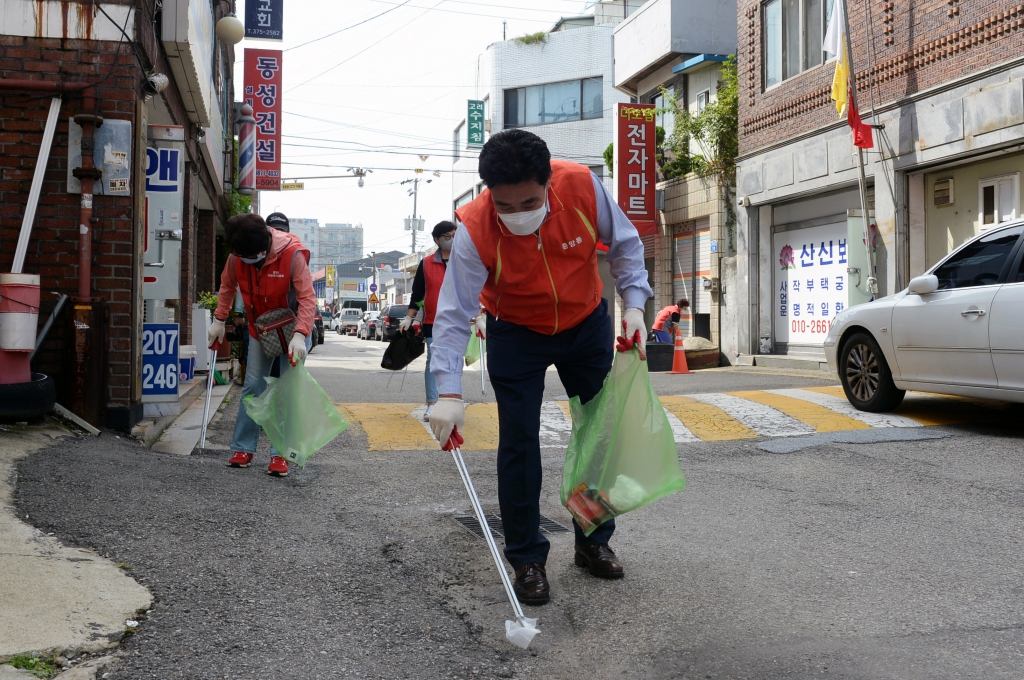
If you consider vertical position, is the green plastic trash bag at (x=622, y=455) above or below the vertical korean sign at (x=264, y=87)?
below

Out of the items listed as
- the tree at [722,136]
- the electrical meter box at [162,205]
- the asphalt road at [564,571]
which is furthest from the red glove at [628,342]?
the tree at [722,136]

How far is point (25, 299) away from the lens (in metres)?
5.85

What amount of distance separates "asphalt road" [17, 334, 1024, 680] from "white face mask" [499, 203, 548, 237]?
141cm

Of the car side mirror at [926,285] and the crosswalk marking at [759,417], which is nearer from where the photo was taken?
the car side mirror at [926,285]

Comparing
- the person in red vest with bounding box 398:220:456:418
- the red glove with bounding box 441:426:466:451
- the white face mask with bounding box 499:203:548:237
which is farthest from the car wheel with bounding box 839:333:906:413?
the red glove with bounding box 441:426:466:451

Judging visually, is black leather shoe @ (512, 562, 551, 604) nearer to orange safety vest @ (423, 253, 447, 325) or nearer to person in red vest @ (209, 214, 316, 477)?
person in red vest @ (209, 214, 316, 477)

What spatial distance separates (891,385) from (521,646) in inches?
237

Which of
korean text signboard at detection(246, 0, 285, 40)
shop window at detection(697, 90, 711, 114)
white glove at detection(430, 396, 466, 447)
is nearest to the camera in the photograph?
white glove at detection(430, 396, 466, 447)

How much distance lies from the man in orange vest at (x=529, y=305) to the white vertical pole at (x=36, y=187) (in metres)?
4.28

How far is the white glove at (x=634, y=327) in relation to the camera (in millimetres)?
3514

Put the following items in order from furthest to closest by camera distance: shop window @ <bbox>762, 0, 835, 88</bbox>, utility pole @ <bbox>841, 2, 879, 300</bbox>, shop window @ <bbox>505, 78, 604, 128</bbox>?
shop window @ <bbox>505, 78, 604, 128</bbox>
shop window @ <bbox>762, 0, 835, 88</bbox>
utility pole @ <bbox>841, 2, 879, 300</bbox>

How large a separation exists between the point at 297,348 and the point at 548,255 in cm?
273

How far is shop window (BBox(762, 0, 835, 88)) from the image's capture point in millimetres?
15547

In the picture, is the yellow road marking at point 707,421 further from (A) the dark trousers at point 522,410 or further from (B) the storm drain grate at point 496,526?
(A) the dark trousers at point 522,410
